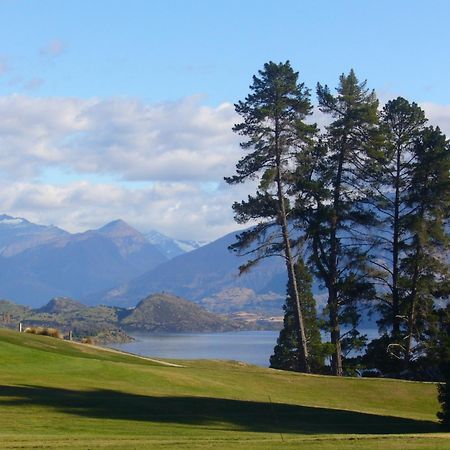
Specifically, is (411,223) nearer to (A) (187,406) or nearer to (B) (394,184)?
(B) (394,184)

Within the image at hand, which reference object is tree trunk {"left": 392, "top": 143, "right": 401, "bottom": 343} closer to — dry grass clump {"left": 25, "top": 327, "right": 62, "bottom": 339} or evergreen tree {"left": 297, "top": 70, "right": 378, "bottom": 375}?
evergreen tree {"left": 297, "top": 70, "right": 378, "bottom": 375}

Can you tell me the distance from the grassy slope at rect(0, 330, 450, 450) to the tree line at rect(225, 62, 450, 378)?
1018cm

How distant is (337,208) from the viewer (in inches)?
1938

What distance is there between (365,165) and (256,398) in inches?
863

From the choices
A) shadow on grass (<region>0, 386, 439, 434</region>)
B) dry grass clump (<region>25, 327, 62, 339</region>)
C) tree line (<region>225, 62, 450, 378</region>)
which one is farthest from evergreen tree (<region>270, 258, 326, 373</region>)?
shadow on grass (<region>0, 386, 439, 434</region>)

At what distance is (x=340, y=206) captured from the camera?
49.3 m

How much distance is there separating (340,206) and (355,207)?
1.02m

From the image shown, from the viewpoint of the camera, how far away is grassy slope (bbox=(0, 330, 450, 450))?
20484mm

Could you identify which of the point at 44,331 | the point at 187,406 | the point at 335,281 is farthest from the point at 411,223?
the point at 187,406

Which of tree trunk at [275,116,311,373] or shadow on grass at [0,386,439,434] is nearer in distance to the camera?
shadow on grass at [0,386,439,434]

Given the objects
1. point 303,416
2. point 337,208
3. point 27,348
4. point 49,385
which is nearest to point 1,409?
point 49,385

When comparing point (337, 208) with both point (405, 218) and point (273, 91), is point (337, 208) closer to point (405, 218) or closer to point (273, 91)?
point (405, 218)

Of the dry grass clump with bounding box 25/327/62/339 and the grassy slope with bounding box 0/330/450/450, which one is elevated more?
the dry grass clump with bounding box 25/327/62/339

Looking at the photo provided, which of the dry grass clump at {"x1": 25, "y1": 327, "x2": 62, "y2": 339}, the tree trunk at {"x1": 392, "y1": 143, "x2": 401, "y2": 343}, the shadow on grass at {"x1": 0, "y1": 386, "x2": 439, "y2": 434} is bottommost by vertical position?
the shadow on grass at {"x1": 0, "y1": 386, "x2": 439, "y2": 434}
